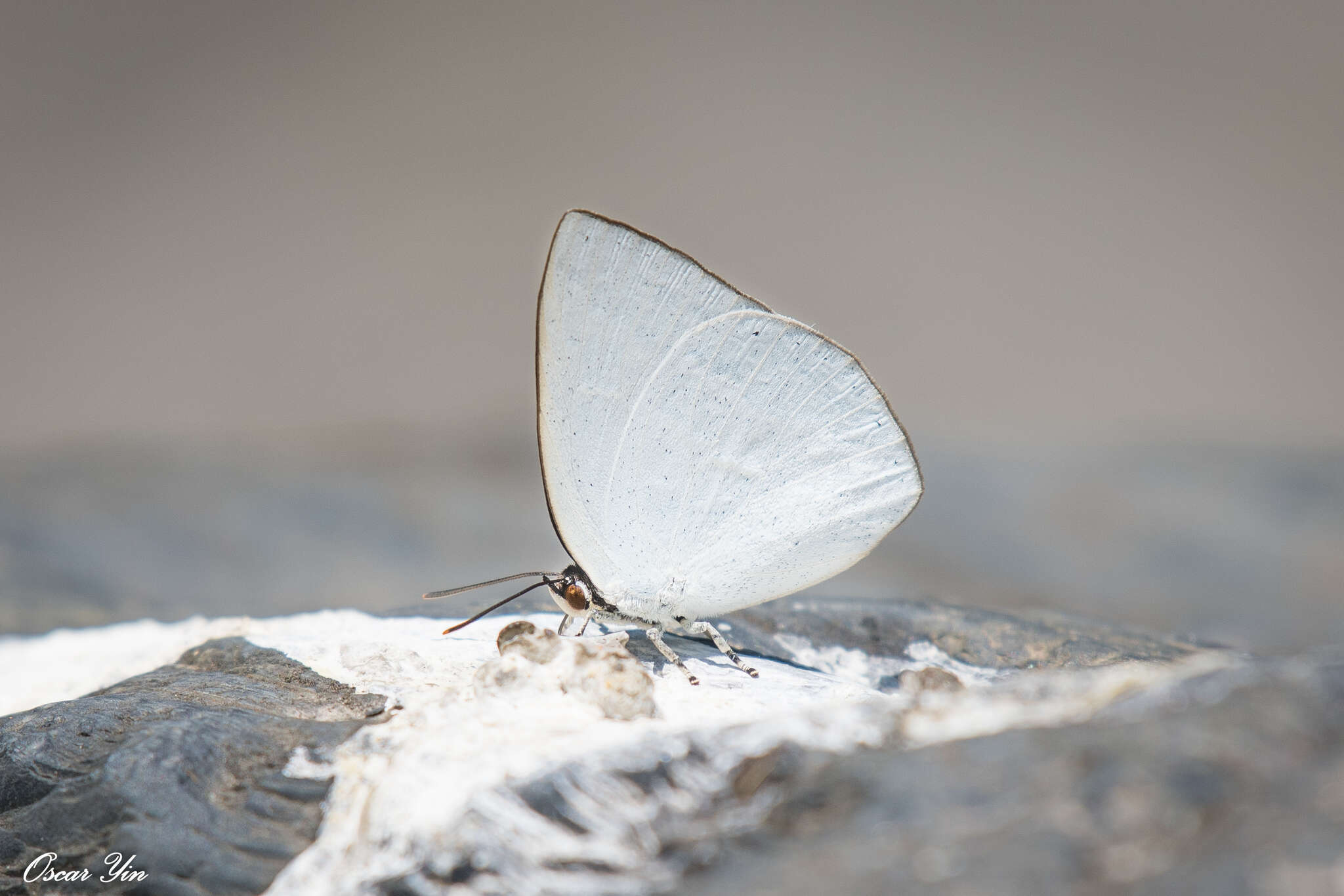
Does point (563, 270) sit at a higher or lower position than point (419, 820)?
higher

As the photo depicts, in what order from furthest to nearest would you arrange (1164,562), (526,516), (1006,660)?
1. (526,516)
2. (1164,562)
3. (1006,660)

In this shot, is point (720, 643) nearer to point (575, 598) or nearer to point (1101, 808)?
point (575, 598)

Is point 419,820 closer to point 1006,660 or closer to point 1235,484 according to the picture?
point 1006,660

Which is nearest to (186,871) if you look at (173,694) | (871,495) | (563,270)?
(173,694)

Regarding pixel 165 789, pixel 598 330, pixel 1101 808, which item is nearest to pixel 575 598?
pixel 598 330

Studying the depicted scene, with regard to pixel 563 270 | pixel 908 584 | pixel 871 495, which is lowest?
pixel 908 584

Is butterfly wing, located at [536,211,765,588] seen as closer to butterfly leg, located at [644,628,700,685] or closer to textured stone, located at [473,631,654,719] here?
butterfly leg, located at [644,628,700,685]

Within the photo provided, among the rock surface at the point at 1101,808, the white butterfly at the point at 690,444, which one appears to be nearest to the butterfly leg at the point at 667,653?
the white butterfly at the point at 690,444

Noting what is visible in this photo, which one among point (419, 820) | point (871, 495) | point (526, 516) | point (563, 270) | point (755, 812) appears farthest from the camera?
point (526, 516)

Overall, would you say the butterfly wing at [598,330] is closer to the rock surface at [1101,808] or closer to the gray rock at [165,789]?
the gray rock at [165,789]
